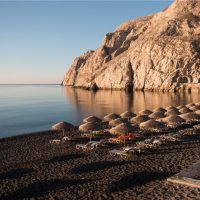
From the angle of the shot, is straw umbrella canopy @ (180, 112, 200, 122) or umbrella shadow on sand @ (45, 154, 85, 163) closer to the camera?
umbrella shadow on sand @ (45, 154, 85, 163)

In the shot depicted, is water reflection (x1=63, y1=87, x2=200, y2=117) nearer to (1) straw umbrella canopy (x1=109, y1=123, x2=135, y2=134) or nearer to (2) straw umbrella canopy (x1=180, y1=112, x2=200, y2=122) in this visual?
(2) straw umbrella canopy (x1=180, y1=112, x2=200, y2=122)

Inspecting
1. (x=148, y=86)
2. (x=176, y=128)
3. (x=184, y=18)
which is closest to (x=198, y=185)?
(x=176, y=128)

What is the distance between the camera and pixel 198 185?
1481 cm

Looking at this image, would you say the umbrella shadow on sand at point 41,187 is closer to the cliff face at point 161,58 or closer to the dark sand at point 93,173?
the dark sand at point 93,173

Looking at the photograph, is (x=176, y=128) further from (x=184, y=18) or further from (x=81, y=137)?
(x=184, y=18)

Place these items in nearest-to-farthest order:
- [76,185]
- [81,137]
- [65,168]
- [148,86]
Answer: [76,185] → [65,168] → [81,137] → [148,86]

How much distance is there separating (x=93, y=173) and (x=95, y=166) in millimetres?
→ 1460

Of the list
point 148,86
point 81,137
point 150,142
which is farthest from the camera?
point 148,86

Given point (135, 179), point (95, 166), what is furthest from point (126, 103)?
point (135, 179)

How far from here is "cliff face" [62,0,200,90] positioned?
107 meters

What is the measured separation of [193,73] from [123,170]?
9061cm

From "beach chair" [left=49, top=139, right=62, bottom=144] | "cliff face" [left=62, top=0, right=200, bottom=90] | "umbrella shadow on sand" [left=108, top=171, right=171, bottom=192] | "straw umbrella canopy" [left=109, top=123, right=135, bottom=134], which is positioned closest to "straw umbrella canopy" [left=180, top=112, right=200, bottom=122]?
"straw umbrella canopy" [left=109, top=123, right=135, bottom=134]

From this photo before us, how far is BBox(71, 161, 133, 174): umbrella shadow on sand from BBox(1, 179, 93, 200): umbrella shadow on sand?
5.92 feet

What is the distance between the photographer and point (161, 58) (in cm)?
11469
